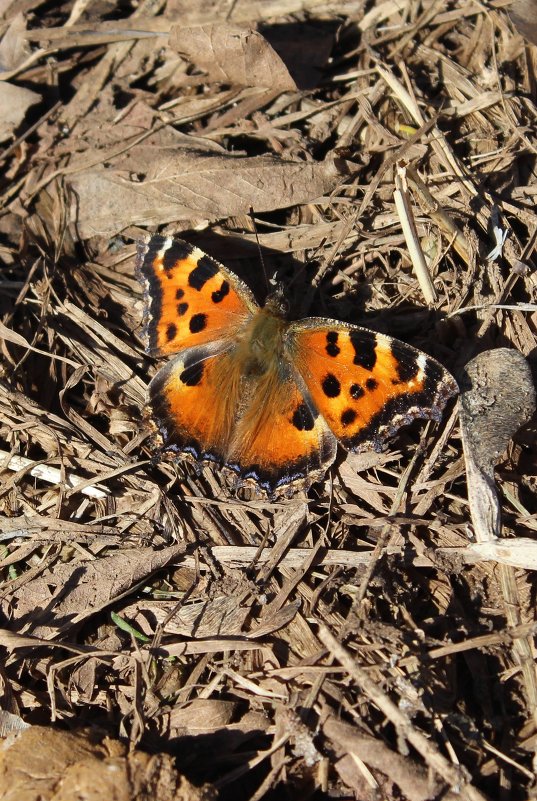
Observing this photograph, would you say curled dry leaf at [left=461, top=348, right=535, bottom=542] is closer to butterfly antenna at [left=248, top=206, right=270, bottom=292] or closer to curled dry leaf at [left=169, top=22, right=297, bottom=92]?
butterfly antenna at [left=248, top=206, right=270, bottom=292]

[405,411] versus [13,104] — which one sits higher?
[13,104]

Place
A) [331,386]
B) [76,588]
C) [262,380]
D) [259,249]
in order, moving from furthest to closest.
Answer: [259,249]
[262,380]
[331,386]
[76,588]

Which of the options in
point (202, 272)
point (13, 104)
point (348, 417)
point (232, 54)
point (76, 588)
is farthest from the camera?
point (13, 104)

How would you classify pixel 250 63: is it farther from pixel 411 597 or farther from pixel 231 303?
pixel 411 597

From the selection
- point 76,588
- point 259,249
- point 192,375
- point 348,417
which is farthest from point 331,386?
point 76,588

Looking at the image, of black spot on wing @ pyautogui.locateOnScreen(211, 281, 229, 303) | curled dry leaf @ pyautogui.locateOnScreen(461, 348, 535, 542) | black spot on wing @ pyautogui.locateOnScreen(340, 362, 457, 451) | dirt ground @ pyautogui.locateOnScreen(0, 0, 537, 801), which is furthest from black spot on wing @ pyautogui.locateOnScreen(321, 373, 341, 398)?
black spot on wing @ pyautogui.locateOnScreen(211, 281, 229, 303)

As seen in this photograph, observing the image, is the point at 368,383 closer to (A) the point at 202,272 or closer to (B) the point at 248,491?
(B) the point at 248,491

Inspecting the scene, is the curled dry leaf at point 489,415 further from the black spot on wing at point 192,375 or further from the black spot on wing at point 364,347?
the black spot on wing at point 192,375
